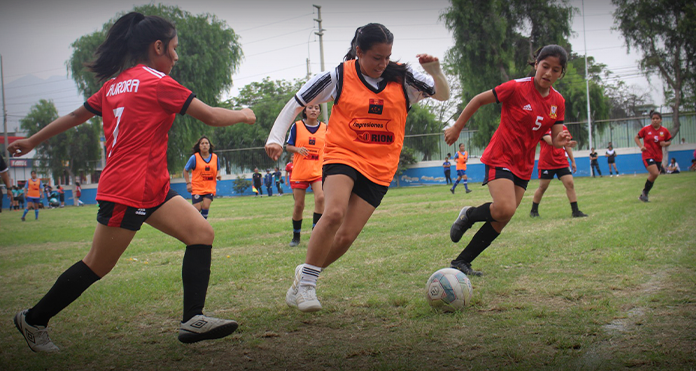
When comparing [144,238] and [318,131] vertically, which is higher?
[318,131]

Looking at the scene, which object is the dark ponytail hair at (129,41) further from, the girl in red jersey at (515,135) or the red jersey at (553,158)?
the red jersey at (553,158)

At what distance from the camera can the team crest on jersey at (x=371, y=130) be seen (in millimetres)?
3951

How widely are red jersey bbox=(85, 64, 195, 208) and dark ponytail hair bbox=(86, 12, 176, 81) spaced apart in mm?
261

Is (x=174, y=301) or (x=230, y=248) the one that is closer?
(x=174, y=301)

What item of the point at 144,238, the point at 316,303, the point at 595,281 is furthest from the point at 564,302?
the point at 144,238

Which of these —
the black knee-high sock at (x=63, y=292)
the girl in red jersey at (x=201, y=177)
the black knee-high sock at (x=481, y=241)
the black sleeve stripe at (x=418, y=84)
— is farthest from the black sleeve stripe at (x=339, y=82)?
the girl in red jersey at (x=201, y=177)

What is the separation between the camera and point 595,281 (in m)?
4.45

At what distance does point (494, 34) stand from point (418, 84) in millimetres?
32912

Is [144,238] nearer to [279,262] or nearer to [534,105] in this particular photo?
[279,262]

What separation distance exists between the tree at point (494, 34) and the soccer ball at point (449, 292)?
32.1m

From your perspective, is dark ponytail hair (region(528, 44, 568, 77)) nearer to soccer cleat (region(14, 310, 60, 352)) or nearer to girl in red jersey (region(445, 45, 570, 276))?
girl in red jersey (region(445, 45, 570, 276))

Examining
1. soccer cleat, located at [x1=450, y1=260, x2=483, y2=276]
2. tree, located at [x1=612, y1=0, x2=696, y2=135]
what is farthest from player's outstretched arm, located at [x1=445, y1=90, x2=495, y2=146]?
tree, located at [x1=612, y1=0, x2=696, y2=135]

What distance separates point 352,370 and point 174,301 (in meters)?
2.46

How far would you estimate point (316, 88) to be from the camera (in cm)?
401
